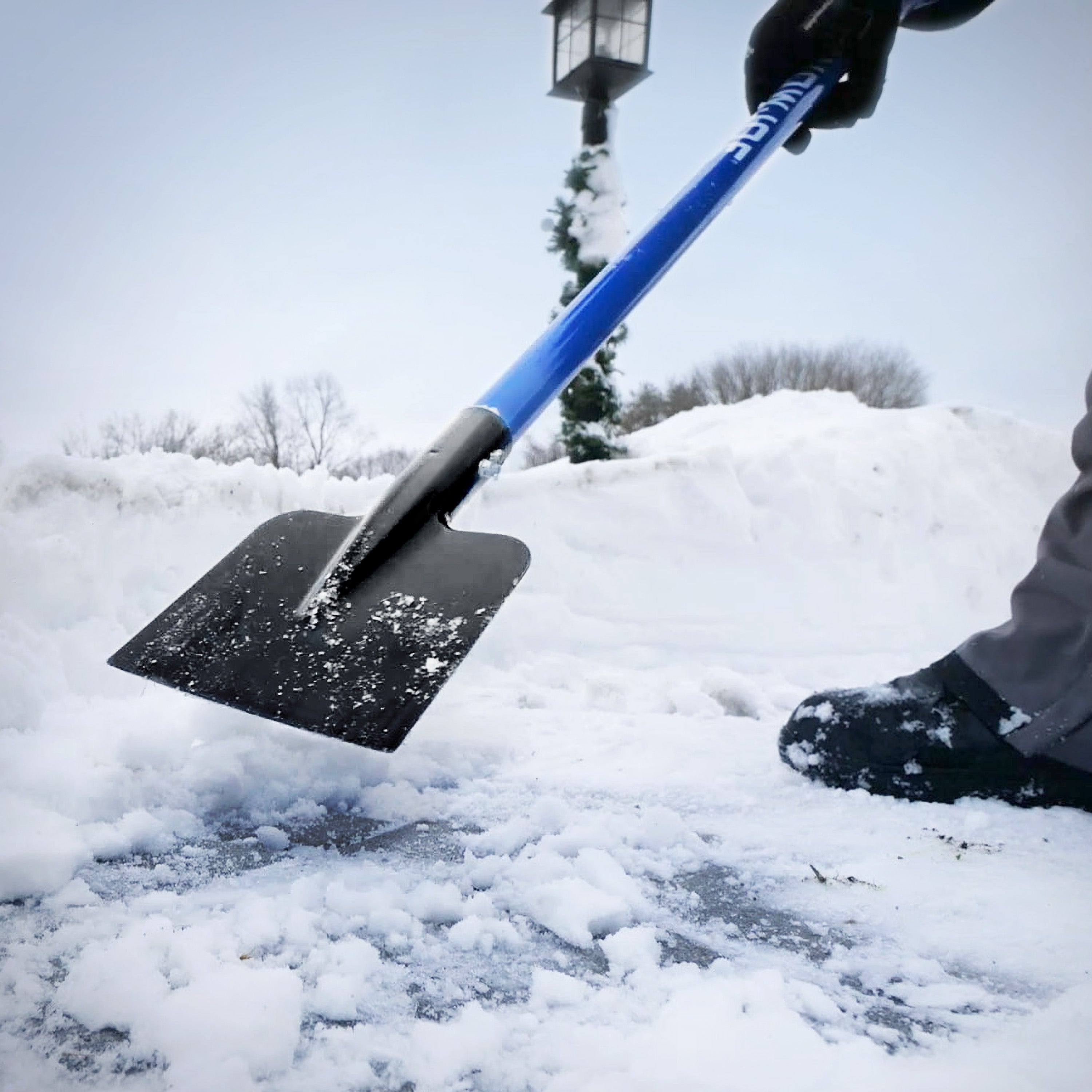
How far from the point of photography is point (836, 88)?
2.19 m

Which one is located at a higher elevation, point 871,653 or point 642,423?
point 871,653

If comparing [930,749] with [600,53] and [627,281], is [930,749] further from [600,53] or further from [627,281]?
[600,53]

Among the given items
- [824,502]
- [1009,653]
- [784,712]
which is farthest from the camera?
[824,502]

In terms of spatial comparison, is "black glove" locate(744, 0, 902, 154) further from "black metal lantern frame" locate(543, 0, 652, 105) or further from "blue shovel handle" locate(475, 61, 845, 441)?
"black metal lantern frame" locate(543, 0, 652, 105)

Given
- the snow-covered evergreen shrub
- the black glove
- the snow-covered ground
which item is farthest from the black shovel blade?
the snow-covered evergreen shrub

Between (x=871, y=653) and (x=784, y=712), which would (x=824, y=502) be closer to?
(x=871, y=653)

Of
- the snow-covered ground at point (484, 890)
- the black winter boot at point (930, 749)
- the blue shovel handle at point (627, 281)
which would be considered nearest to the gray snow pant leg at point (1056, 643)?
the black winter boot at point (930, 749)

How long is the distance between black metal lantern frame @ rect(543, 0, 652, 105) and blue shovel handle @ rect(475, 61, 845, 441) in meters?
3.66

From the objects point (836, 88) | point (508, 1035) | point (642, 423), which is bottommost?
point (642, 423)

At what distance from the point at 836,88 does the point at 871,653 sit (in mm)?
1954

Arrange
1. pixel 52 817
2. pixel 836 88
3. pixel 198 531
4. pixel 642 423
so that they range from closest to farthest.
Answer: pixel 52 817
pixel 836 88
pixel 198 531
pixel 642 423

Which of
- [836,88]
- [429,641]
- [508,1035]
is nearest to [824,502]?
[836,88]

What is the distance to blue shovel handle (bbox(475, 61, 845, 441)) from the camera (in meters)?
1.42

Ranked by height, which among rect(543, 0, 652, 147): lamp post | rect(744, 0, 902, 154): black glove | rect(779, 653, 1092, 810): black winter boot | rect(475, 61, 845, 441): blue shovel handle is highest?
rect(543, 0, 652, 147): lamp post
